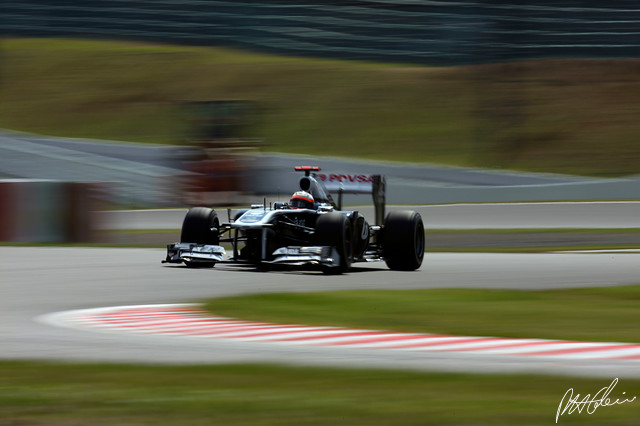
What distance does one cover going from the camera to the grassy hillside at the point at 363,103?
43250 millimetres

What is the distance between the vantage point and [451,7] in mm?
49594

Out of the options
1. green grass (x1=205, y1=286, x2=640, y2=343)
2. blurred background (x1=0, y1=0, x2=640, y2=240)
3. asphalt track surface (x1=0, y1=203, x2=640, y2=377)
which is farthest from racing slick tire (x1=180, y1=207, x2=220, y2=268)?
blurred background (x1=0, y1=0, x2=640, y2=240)

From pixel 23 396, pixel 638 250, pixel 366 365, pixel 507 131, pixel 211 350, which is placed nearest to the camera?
pixel 23 396

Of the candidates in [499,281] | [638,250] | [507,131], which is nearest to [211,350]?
[499,281]

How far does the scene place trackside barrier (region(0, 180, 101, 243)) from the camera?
78.0 ft

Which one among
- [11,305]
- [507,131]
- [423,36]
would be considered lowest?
[11,305]

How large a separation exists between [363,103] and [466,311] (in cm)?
3894

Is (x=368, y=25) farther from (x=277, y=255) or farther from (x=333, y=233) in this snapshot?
(x=333, y=233)

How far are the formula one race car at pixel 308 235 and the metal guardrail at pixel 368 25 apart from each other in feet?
104

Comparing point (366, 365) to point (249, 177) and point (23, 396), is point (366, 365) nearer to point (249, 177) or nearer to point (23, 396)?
point (23, 396)

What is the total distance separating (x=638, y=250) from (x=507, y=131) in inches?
900

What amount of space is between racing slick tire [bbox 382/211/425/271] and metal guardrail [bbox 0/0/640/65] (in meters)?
31.7

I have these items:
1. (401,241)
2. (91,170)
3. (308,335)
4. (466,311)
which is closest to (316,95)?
(91,170)

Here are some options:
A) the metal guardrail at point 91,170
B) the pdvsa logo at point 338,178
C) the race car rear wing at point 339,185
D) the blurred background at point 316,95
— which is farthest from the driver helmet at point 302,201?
the metal guardrail at point 91,170
